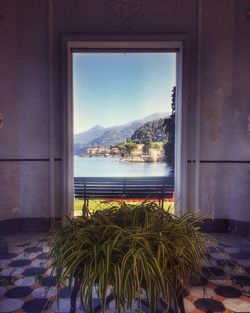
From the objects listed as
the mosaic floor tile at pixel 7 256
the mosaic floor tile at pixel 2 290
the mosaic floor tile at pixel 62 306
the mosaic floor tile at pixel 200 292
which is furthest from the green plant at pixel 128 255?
the mosaic floor tile at pixel 7 256

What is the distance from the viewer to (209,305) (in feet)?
6.73

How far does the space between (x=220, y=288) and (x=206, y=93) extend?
6.85 ft

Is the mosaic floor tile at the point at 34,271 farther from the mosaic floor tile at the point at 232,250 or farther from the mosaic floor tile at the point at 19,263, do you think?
the mosaic floor tile at the point at 232,250

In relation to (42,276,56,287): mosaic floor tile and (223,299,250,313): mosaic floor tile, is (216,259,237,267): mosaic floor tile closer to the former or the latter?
(223,299,250,313): mosaic floor tile

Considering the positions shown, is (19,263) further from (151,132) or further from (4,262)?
(151,132)

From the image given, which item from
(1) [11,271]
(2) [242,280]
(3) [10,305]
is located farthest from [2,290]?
(2) [242,280]

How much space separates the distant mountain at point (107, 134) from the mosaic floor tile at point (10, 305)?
6.52 feet

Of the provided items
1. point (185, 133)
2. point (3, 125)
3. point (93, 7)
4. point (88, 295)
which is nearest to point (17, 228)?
point (3, 125)

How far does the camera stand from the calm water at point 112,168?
12.6 feet

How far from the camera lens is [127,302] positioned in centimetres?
102

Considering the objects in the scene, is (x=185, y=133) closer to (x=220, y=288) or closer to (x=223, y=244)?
(x=223, y=244)

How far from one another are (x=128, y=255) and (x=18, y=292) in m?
1.53

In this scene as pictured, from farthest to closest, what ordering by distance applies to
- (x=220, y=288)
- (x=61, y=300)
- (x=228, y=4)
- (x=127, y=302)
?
(x=228, y=4)
(x=220, y=288)
(x=61, y=300)
(x=127, y=302)

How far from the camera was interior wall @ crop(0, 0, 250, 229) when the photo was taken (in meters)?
3.57
